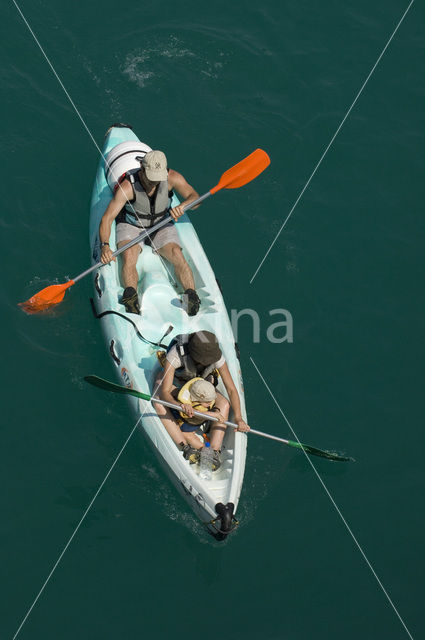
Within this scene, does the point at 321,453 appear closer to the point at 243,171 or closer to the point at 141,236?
the point at 141,236

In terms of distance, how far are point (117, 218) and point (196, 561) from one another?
4.15m

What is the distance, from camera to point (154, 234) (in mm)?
9281

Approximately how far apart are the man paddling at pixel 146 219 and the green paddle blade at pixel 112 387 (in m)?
1.08

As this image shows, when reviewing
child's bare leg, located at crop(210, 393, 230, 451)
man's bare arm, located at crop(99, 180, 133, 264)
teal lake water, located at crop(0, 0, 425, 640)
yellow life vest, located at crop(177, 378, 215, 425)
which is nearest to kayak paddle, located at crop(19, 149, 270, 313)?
man's bare arm, located at crop(99, 180, 133, 264)

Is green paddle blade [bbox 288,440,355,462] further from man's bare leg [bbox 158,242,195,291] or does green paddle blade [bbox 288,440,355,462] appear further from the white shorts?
the white shorts

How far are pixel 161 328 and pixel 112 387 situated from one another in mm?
1101

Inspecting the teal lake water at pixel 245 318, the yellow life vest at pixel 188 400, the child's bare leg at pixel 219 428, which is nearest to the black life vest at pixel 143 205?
the teal lake water at pixel 245 318

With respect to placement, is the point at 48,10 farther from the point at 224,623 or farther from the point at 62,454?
the point at 224,623

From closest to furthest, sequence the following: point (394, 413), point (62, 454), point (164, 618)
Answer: point (164, 618), point (62, 454), point (394, 413)

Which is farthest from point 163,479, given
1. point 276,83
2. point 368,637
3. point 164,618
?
point 276,83

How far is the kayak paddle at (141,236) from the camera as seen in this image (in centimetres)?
870

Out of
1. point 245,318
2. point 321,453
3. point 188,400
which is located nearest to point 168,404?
point 188,400

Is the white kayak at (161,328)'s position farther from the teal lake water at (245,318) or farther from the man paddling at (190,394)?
the teal lake water at (245,318)

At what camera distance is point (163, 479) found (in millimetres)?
8336
